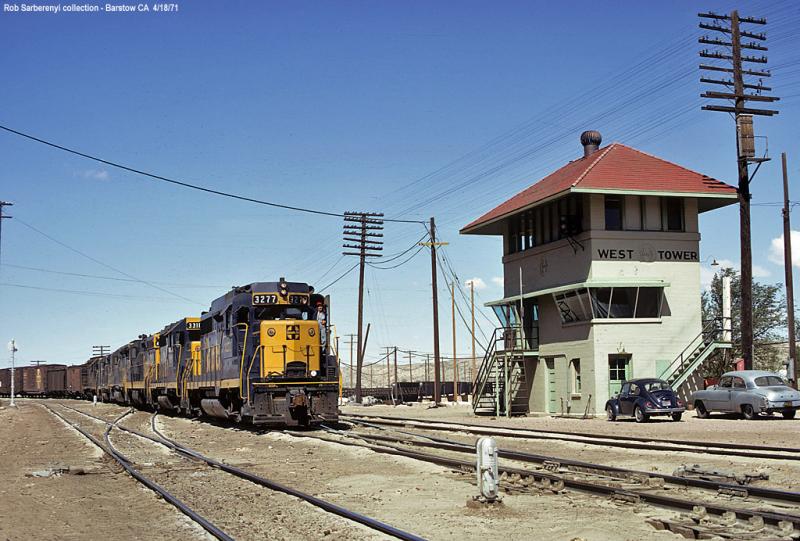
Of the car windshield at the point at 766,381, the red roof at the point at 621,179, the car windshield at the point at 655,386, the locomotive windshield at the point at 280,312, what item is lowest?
the car windshield at the point at 655,386

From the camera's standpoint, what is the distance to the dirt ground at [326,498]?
9.94 metres

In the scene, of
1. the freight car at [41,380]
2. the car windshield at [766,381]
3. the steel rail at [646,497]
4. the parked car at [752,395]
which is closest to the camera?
the steel rail at [646,497]

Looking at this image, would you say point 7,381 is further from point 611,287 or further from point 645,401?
point 645,401

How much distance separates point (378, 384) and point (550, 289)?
94.3 metres

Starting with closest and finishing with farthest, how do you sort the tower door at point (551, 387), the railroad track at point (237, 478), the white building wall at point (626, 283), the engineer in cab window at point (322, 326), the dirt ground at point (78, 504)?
1. the railroad track at point (237, 478)
2. the dirt ground at point (78, 504)
3. the engineer in cab window at point (322, 326)
4. the white building wall at point (626, 283)
5. the tower door at point (551, 387)

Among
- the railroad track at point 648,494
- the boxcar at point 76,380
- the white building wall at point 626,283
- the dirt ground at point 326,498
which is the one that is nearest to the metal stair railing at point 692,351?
the white building wall at point 626,283

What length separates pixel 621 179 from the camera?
34.0 metres

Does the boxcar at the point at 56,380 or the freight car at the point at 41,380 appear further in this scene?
the freight car at the point at 41,380

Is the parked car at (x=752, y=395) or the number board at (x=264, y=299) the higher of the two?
the number board at (x=264, y=299)

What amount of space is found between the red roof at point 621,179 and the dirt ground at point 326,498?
554 inches

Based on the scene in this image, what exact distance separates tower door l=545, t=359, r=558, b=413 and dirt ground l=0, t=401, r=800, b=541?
48.6ft

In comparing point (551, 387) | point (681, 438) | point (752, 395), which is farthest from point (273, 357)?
A: point (551, 387)

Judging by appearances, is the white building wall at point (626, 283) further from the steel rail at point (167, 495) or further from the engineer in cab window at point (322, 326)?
the steel rail at point (167, 495)

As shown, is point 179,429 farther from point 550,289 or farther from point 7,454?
point 550,289
